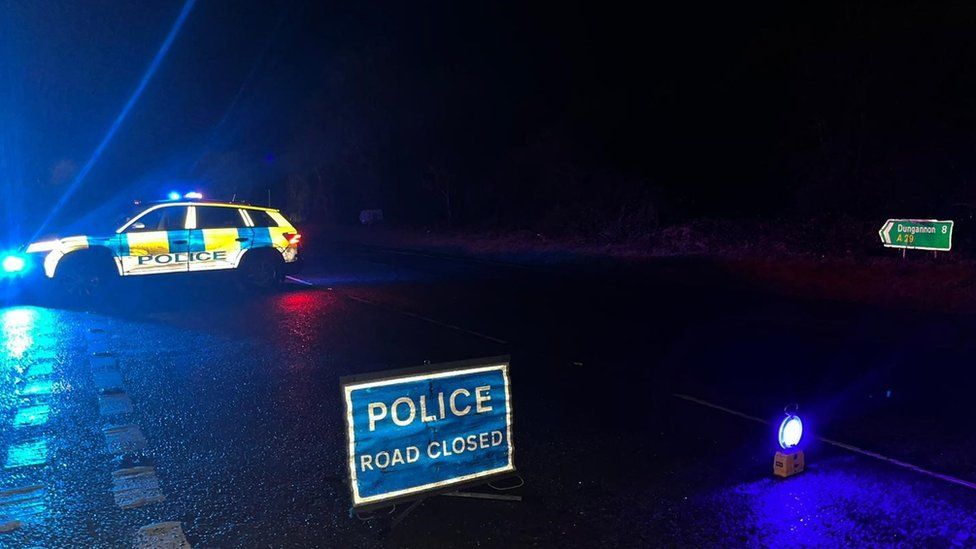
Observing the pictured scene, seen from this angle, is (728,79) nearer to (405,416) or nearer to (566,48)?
(566,48)

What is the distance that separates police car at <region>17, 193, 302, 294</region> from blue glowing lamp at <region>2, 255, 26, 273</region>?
0.24m

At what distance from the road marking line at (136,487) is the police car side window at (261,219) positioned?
9.82 m

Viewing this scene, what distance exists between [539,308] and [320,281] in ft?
19.5

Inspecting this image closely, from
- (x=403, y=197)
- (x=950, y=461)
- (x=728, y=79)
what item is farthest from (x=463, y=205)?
(x=950, y=461)

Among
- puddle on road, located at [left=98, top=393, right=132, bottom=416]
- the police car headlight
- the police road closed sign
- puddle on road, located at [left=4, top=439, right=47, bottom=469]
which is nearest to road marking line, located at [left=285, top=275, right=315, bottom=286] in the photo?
the police car headlight

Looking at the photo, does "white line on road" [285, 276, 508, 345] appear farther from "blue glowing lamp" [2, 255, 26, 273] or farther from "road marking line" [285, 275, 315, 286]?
"blue glowing lamp" [2, 255, 26, 273]

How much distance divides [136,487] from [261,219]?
10313 millimetres

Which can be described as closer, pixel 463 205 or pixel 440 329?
pixel 440 329

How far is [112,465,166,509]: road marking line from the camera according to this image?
4574 millimetres

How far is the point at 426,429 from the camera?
4355 millimetres

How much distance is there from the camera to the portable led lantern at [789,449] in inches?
191

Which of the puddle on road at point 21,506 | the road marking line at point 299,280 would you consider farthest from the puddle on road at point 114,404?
the road marking line at point 299,280

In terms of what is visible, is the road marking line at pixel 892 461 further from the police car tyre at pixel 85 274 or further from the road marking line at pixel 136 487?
the police car tyre at pixel 85 274

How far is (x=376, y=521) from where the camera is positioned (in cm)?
429
